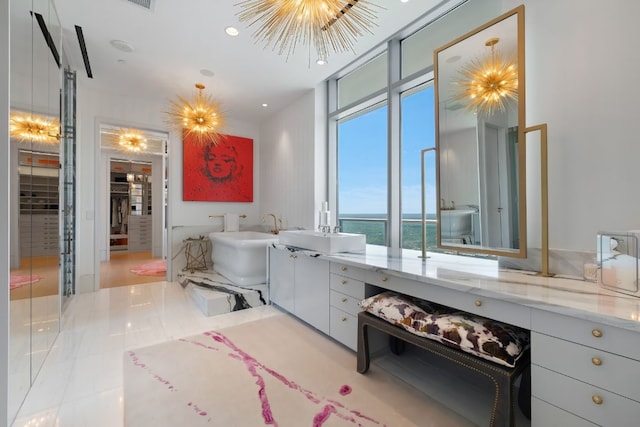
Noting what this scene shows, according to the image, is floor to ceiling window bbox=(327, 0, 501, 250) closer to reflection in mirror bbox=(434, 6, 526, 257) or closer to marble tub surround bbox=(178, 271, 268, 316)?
reflection in mirror bbox=(434, 6, 526, 257)

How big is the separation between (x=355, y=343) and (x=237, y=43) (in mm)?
3084

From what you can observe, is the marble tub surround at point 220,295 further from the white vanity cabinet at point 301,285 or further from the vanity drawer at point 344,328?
the vanity drawer at point 344,328

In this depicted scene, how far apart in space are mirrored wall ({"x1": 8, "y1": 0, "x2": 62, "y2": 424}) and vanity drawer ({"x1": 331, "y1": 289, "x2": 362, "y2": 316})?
6.44 feet

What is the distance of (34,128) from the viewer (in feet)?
6.12

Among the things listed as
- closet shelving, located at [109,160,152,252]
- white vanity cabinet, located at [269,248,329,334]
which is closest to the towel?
white vanity cabinet, located at [269,248,329,334]

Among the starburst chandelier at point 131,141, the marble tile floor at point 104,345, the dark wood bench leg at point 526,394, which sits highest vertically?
the starburst chandelier at point 131,141

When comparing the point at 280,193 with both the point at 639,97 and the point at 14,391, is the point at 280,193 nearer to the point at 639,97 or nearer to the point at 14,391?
the point at 14,391

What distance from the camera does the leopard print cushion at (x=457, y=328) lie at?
134cm

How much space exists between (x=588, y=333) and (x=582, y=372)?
164 mm

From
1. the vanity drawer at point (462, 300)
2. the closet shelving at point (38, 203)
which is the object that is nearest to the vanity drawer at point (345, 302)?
the vanity drawer at point (462, 300)

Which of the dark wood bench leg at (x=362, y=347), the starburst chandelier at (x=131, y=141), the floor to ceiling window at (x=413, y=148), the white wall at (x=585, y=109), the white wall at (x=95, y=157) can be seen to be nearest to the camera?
the white wall at (x=585, y=109)

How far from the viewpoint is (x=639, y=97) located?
4.63ft

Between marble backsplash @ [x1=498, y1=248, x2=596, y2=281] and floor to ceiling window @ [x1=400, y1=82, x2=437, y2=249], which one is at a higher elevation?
floor to ceiling window @ [x1=400, y1=82, x2=437, y2=249]

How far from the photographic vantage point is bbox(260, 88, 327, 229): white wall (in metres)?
3.98
